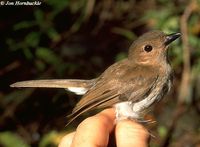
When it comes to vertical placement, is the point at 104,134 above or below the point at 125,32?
below

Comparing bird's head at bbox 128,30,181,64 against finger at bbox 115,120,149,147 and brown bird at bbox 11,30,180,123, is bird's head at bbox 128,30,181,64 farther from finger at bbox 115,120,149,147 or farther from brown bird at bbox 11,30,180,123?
finger at bbox 115,120,149,147

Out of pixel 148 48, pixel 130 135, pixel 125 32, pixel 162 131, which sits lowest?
pixel 162 131

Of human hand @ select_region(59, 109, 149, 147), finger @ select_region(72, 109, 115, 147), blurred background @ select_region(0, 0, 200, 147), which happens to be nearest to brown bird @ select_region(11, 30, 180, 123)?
human hand @ select_region(59, 109, 149, 147)

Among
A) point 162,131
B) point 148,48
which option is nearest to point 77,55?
point 162,131

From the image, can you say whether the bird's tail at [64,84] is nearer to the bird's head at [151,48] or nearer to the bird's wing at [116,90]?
the bird's wing at [116,90]

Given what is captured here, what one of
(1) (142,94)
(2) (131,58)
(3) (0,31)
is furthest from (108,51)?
(1) (142,94)

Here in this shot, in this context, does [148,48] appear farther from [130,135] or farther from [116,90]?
[130,135]
